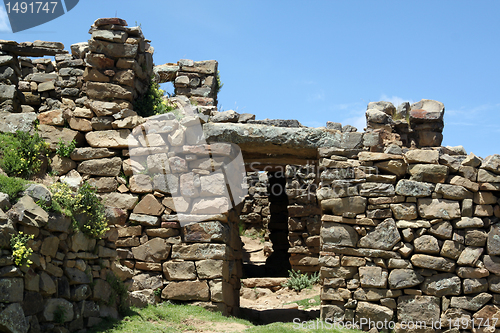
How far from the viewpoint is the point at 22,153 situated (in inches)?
250

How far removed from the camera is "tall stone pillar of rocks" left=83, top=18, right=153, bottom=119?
739 cm

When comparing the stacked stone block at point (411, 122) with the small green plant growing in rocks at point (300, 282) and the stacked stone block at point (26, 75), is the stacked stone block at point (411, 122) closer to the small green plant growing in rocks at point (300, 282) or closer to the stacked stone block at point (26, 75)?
the small green plant growing in rocks at point (300, 282)

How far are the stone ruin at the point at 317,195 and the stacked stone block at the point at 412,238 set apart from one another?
15mm

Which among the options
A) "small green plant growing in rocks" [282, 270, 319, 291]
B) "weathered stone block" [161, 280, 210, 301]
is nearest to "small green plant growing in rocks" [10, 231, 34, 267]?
"weathered stone block" [161, 280, 210, 301]

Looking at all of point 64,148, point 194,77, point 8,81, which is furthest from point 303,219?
point 8,81

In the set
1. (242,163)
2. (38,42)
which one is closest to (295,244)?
(242,163)

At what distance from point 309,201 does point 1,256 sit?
853 cm

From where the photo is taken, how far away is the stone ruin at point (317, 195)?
6535 millimetres

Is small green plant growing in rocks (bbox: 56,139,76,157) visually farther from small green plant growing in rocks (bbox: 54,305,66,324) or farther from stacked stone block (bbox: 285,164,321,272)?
stacked stone block (bbox: 285,164,321,272)

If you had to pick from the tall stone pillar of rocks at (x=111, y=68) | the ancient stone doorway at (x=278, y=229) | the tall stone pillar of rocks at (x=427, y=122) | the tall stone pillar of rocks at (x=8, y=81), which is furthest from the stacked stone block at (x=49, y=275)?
the ancient stone doorway at (x=278, y=229)

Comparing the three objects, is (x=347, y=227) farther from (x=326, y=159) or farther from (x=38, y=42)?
(x=38, y=42)

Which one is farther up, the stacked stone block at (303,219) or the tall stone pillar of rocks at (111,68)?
the tall stone pillar of rocks at (111,68)

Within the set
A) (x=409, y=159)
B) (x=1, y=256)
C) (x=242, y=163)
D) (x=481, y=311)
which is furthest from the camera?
(x=242, y=163)

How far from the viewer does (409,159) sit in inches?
271
